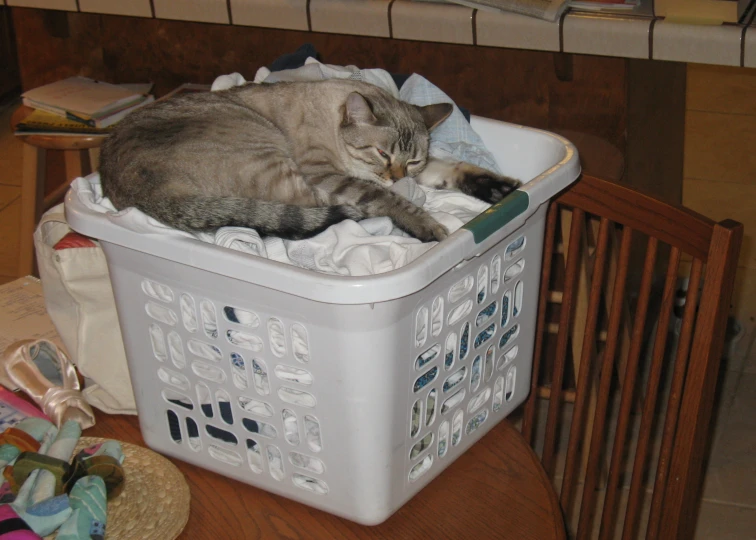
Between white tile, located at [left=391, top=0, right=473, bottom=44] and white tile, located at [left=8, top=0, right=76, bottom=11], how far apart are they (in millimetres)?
885

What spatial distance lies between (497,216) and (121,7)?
1.73 m

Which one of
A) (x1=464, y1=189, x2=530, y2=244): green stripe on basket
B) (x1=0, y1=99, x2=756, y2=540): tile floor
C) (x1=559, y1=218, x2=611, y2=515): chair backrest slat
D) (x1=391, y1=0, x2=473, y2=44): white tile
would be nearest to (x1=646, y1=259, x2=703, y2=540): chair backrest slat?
(x1=559, y1=218, x2=611, y2=515): chair backrest slat

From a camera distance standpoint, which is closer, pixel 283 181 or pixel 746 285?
pixel 283 181

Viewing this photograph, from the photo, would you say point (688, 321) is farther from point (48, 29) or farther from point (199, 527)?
point (48, 29)

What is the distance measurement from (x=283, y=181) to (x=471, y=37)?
974mm

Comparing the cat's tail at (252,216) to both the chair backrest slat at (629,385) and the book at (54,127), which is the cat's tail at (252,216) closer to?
the chair backrest slat at (629,385)

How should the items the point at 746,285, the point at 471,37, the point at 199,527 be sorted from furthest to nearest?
the point at 746,285
the point at 471,37
the point at 199,527

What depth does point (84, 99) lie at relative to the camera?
7.75 ft

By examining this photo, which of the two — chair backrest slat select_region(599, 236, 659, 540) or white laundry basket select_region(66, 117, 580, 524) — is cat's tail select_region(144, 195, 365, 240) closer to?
white laundry basket select_region(66, 117, 580, 524)

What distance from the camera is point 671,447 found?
1.10 m

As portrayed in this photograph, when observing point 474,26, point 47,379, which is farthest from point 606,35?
point 47,379

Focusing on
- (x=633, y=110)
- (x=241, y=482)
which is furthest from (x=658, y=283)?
(x=241, y=482)

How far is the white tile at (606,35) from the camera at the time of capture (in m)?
2.00

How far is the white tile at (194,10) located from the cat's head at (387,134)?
868 millimetres
